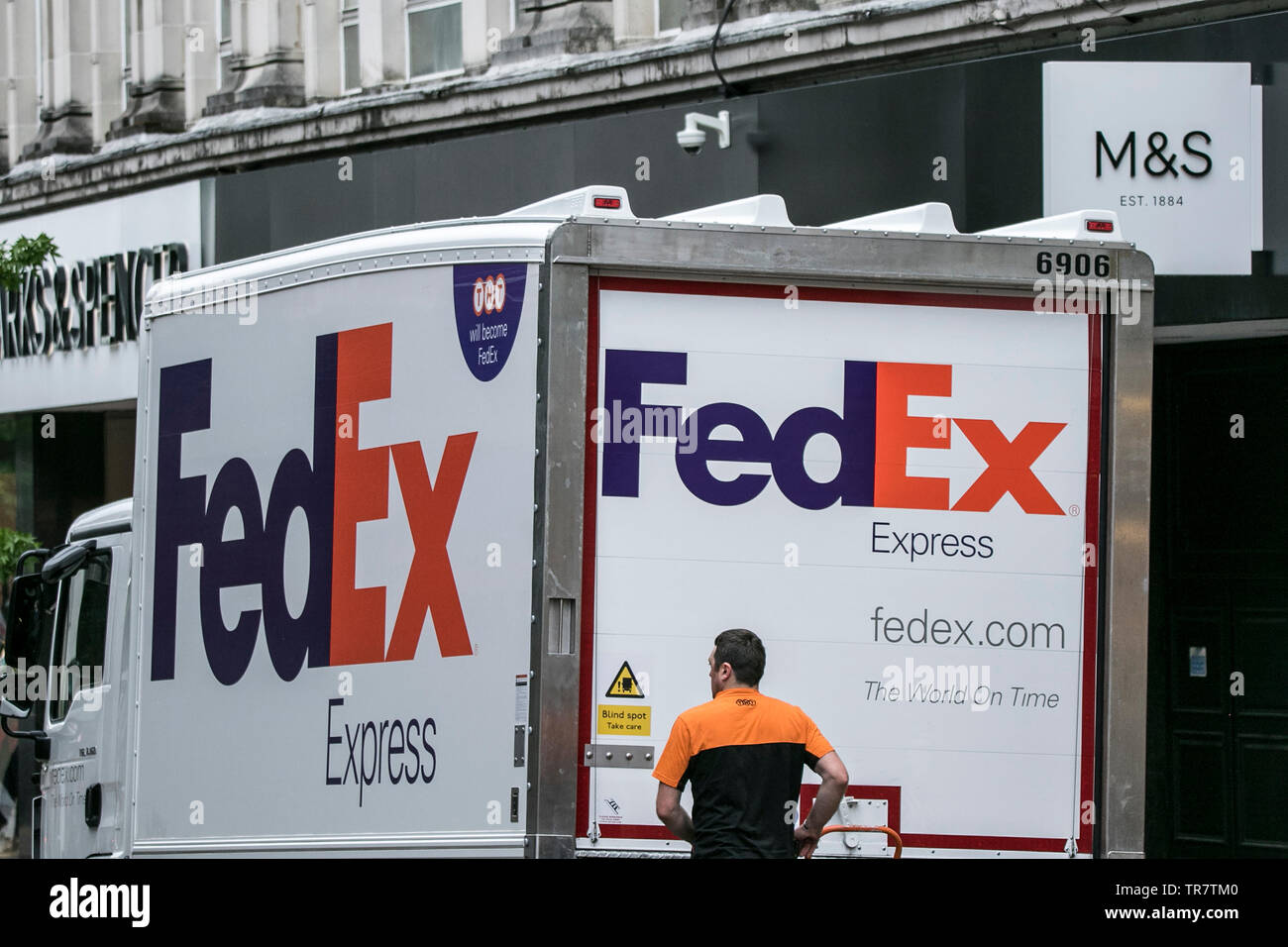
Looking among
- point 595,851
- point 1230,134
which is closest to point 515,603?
point 595,851

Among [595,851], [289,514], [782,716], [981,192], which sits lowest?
[595,851]

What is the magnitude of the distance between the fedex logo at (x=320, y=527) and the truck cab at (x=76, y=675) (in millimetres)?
1103

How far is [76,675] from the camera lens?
9930mm

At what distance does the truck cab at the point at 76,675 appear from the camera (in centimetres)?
934

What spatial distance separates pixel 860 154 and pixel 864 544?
8.23 m

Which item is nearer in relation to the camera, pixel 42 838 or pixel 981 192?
pixel 42 838

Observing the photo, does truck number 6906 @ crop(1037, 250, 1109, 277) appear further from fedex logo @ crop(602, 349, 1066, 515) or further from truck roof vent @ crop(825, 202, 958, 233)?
fedex logo @ crop(602, 349, 1066, 515)

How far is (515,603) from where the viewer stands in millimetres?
6777

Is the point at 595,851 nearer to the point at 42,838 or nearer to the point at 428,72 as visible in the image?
the point at 42,838

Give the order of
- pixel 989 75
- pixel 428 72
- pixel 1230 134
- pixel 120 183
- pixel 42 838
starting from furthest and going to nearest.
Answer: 1. pixel 120 183
2. pixel 428 72
3. pixel 989 75
4. pixel 1230 134
5. pixel 42 838

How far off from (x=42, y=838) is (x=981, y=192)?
8.00 m

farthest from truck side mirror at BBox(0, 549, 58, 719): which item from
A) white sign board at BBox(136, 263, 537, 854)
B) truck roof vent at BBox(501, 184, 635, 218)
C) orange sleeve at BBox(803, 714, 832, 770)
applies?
orange sleeve at BBox(803, 714, 832, 770)

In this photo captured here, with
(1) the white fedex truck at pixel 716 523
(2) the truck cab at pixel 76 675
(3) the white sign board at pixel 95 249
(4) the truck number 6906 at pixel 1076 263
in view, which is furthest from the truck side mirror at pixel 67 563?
(3) the white sign board at pixel 95 249

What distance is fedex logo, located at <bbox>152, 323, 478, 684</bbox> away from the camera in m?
7.09
